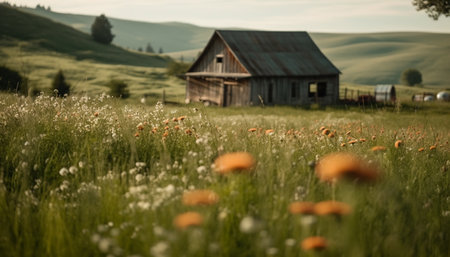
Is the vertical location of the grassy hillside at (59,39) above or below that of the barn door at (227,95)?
above

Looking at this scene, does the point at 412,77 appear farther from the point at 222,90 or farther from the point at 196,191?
the point at 196,191

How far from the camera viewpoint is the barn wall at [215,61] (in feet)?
117

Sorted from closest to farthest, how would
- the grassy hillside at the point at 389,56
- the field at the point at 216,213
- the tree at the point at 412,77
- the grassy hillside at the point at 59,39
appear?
the field at the point at 216,213 < the grassy hillside at the point at 59,39 < the tree at the point at 412,77 < the grassy hillside at the point at 389,56

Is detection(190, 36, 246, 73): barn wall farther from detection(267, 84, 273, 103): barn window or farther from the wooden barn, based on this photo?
detection(267, 84, 273, 103): barn window

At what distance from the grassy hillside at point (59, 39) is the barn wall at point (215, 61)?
48.7 meters

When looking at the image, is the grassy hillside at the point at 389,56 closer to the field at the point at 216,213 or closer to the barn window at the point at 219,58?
the barn window at the point at 219,58

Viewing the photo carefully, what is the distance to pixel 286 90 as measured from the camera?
3575cm

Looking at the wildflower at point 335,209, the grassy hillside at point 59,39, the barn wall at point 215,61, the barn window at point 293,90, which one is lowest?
the wildflower at point 335,209

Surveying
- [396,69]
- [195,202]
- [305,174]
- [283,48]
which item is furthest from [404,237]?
[396,69]

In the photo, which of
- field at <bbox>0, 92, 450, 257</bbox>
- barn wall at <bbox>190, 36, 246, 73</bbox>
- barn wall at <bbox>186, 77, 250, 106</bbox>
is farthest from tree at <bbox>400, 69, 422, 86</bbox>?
field at <bbox>0, 92, 450, 257</bbox>

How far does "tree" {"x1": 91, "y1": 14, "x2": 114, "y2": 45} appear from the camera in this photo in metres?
103

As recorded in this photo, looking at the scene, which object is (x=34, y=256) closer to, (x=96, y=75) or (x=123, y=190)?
(x=123, y=190)

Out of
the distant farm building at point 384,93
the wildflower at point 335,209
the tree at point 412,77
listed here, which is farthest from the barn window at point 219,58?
the tree at point 412,77

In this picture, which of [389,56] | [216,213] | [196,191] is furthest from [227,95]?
[389,56]
